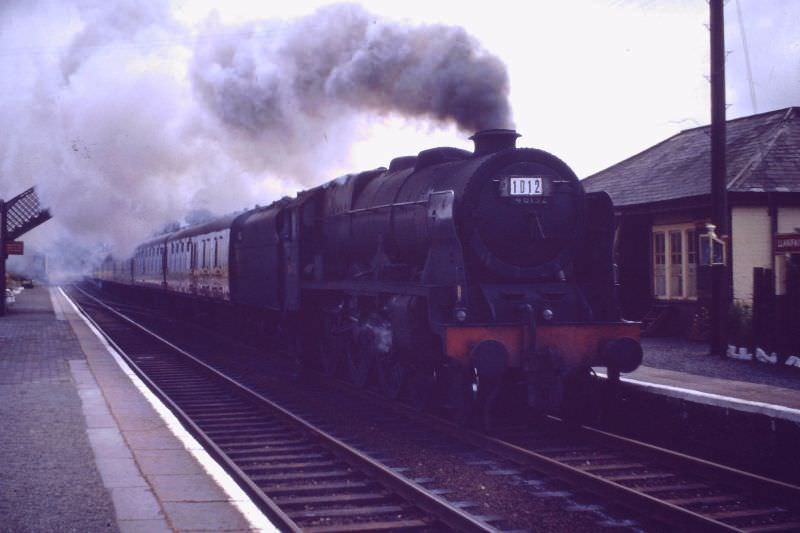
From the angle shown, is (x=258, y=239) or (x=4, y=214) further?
(x=4, y=214)

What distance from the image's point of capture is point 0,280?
85.2 feet

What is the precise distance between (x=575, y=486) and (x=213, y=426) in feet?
15.0

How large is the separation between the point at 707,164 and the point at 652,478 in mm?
13172

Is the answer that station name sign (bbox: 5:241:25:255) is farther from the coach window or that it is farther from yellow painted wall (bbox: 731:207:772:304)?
yellow painted wall (bbox: 731:207:772:304)

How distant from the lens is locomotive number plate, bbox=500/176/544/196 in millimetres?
9211

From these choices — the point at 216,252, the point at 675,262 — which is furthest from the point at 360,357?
the point at 216,252

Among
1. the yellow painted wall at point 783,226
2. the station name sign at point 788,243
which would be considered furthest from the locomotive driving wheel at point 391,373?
the yellow painted wall at point 783,226

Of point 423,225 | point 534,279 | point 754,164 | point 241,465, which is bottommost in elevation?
point 241,465

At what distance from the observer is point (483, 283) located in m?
9.30

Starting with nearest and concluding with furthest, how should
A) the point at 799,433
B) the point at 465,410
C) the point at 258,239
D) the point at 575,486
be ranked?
the point at 575,486 < the point at 799,433 < the point at 465,410 < the point at 258,239

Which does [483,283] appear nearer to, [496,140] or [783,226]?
Result: [496,140]

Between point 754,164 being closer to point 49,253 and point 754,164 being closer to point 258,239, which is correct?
point 258,239

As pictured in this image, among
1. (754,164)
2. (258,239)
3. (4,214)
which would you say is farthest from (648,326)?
(4,214)

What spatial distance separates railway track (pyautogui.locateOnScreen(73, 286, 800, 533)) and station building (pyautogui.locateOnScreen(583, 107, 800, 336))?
748cm
